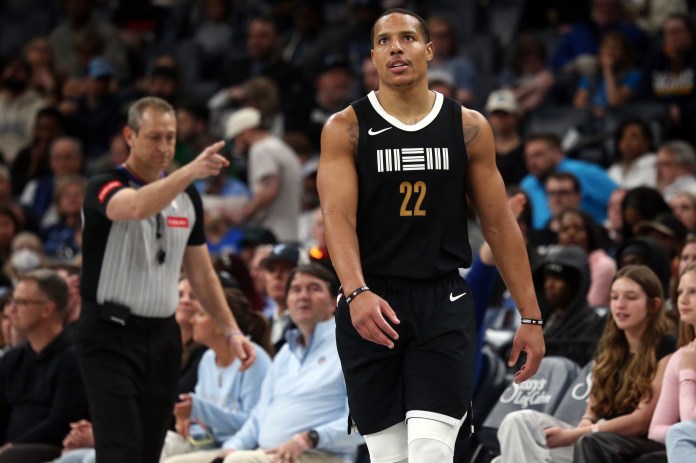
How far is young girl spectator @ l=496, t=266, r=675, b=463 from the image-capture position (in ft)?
20.4

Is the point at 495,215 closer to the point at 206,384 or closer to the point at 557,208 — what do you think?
the point at 206,384

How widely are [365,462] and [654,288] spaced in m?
1.71

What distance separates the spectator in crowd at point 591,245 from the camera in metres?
8.52

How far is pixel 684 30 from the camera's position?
1143cm

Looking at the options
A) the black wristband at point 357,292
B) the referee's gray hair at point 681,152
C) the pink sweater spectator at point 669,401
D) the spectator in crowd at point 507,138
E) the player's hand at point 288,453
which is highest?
the spectator in crowd at point 507,138

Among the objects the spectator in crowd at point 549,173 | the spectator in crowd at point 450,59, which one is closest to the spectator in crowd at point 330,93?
the spectator in crowd at point 450,59

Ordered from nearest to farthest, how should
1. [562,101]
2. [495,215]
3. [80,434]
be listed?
1. [495,215]
2. [80,434]
3. [562,101]

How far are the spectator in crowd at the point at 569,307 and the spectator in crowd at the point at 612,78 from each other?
12.3 ft

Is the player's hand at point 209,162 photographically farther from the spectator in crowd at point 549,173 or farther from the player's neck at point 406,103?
the spectator in crowd at point 549,173

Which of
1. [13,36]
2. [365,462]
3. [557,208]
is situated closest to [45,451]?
[365,462]

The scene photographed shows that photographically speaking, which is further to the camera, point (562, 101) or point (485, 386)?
point (562, 101)

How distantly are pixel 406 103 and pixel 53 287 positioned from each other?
146 inches

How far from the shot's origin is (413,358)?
4664mm

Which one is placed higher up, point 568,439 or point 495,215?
point 495,215
